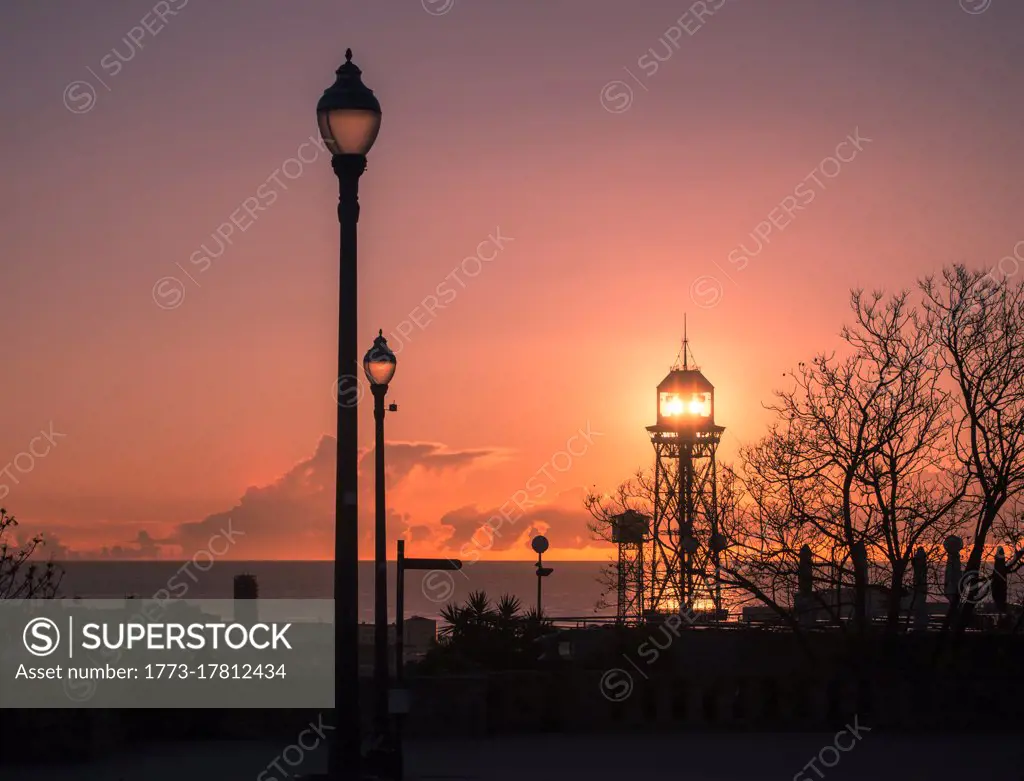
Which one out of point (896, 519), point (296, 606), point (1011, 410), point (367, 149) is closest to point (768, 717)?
point (896, 519)

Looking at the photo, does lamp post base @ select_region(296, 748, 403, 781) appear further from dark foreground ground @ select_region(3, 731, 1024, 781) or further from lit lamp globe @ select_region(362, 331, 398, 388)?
lit lamp globe @ select_region(362, 331, 398, 388)

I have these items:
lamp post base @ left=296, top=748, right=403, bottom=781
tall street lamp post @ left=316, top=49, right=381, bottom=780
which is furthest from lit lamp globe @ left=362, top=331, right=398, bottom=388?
tall street lamp post @ left=316, top=49, right=381, bottom=780

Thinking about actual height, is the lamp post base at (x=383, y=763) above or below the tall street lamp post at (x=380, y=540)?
below

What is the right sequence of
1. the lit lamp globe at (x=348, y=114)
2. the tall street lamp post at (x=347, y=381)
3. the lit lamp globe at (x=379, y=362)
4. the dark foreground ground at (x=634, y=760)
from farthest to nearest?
the lit lamp globe at (x=379, y=362) < the dark foreground ground at (x=634, y=760) < the lit lamp globe at (x=348, y=114) < the tall street lamp post at (x=347, y=381)

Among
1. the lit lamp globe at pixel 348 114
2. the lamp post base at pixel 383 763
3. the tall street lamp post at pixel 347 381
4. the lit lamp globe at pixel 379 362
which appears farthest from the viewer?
the lit lamp globe at pixel 379 362

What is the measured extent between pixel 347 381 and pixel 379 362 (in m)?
7.61

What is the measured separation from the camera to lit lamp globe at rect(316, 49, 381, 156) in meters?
9.38

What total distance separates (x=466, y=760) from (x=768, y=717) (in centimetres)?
540

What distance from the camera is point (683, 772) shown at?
626 inches

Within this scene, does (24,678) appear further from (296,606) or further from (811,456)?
(811,456)

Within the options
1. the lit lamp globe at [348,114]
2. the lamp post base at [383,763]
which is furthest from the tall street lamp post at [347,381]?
the lamp post base at [383,763]

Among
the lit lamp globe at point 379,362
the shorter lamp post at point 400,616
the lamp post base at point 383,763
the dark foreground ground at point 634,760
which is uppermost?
the lit lamp globe at point 379,362

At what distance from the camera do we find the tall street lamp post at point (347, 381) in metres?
9.02

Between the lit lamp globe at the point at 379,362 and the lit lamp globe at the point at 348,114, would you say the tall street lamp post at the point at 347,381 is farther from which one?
the lit lamp globe at the point at 379,362
